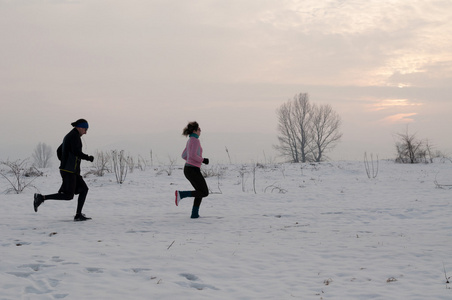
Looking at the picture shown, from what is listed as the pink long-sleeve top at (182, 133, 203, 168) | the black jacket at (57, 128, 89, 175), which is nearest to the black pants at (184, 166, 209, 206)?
the pink long-sleeve top at (182, 133, 203, 168)

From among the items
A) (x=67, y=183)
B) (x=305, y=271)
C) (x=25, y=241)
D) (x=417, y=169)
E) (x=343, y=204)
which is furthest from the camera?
(x=417, y=169)

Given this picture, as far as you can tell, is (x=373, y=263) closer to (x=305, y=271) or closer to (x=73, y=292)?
(x=305, y=271)

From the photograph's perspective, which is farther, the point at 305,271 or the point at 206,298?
the point at 305,271

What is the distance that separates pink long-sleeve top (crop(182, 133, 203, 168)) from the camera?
25.6 feet

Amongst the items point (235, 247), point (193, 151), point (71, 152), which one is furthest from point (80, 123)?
point (235, 247)

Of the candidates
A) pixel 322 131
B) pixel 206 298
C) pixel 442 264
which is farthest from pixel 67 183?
pixel 322 131

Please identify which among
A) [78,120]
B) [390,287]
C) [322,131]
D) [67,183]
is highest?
[322,131]

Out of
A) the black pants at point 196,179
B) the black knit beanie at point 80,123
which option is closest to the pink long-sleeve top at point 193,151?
the black pants at point 196,179

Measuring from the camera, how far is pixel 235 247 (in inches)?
233

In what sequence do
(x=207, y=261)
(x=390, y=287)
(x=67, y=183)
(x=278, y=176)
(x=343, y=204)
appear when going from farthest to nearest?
(x=278, y=176) < (x=343, y=204) < (x=67, y=183) < (x=207, y=261) < (x=390, y=287)

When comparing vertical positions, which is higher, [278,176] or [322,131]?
[322,131]

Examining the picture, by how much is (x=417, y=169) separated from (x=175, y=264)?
16395 mm

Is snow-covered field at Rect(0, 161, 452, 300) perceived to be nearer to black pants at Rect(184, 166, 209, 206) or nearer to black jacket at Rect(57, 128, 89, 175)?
black pants at Rect(184, 166, 209, 206)

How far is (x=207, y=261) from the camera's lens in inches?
203
